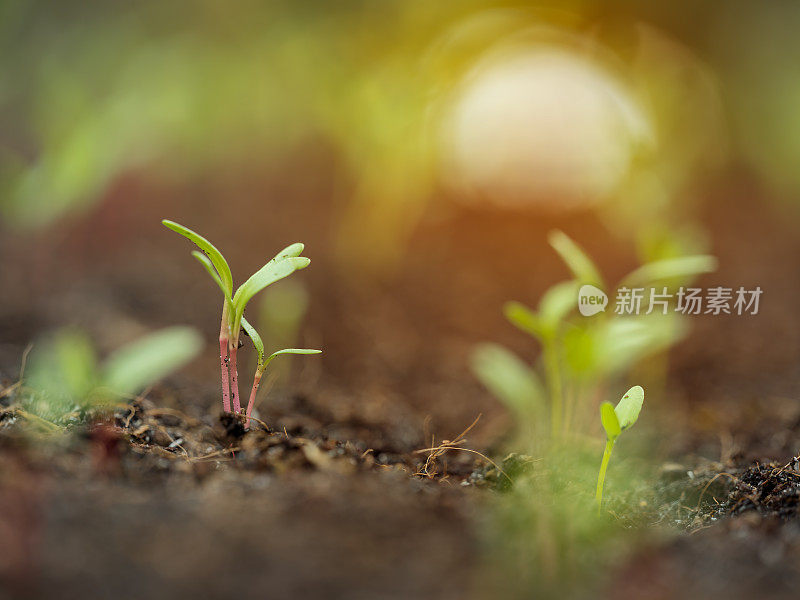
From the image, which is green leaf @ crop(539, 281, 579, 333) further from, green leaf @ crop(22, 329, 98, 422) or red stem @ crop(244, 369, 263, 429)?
green leaf @ crop(22, 329, 98, 422)

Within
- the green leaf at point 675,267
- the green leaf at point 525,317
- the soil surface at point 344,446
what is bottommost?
the soil surface at point 344,446

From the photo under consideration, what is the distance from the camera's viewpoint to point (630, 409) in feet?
2.75

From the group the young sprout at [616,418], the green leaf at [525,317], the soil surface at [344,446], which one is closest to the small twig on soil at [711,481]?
the soil surface at [344,446]

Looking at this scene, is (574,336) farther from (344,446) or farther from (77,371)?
(77,371)

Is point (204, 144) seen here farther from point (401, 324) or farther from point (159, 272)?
point (401, 324)

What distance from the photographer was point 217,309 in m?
1.93

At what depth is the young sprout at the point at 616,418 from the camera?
80 centimetres

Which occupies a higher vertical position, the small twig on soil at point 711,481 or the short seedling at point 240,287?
the short seedling at point 240,287

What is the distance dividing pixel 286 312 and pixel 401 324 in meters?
0.50

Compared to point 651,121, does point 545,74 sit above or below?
above

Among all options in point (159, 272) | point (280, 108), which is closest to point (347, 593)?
point (159, 272)

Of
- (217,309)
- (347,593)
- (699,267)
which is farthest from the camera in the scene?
(217,309)

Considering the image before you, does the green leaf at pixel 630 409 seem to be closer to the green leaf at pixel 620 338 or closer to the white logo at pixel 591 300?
the green leaf at pixel 620 338

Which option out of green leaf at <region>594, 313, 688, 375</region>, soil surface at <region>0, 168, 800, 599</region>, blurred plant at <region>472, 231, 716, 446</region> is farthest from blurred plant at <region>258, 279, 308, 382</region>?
green leaf at <region>594, 313, 688, 375</region>
